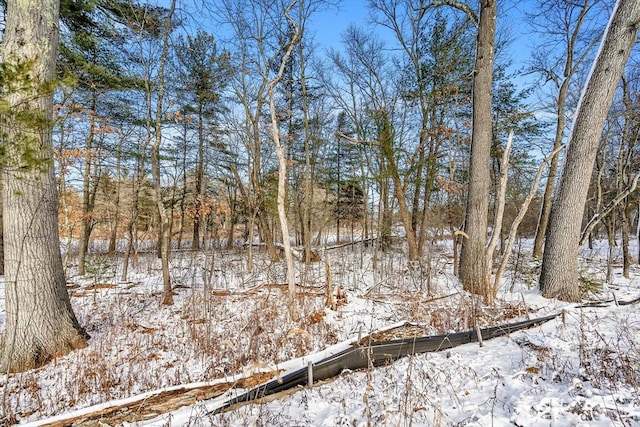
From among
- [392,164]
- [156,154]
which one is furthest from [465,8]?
[156,154]

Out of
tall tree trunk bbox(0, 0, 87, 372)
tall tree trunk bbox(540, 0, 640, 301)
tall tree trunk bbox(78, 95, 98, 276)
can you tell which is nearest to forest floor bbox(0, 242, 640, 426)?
tall tree trunk bbox(0, 0, 87, 372)

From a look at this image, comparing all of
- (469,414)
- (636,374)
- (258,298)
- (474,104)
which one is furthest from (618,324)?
(258,298)

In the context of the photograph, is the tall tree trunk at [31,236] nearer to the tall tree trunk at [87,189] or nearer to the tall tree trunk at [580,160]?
the tall tree trunk at [87,189]

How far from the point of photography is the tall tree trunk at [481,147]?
5.85 m

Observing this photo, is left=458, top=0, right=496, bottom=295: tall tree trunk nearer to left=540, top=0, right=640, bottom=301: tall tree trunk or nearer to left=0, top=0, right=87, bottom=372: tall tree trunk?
left=540, top=0, right=640, bottom=301: tall tree trunk

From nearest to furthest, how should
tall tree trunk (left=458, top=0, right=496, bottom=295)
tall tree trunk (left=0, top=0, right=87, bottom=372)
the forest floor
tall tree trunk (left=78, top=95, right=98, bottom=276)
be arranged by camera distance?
the forest floor, tall tree trunk (left=0, top=0, right=87, bottom=372), tall tree trunk (left=458, top=0, right=496, bottom=295), tall tree trunk (left=78, top=95, right=98, bottom=276)

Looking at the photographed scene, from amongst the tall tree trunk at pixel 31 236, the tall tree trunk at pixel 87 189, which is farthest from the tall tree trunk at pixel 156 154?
the tall tree trunk at pixel 87 189

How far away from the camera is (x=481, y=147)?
5.91 metres

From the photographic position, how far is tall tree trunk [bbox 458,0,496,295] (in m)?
5.85

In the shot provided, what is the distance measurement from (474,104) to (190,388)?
664 cm

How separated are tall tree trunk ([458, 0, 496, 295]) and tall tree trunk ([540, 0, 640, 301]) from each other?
111 cm

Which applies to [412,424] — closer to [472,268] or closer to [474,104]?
[472,268]

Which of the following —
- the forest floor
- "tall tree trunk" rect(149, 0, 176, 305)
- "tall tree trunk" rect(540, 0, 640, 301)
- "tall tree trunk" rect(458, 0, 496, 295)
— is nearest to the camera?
the forest floor

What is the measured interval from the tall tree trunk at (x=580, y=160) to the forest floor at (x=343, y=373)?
1.88ft
